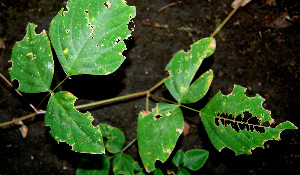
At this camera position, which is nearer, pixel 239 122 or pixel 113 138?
pixel 239 122

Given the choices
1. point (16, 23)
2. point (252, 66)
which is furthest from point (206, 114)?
point (16, 23)

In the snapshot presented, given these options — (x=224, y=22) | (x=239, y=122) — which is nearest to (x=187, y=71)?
(x=239, y=122)

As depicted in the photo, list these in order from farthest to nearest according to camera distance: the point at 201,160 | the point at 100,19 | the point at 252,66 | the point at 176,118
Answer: the point at 252,66 < the point at 201,160 < the point at 176,118 < the point at 100,19

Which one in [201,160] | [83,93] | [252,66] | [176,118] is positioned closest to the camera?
[176,118]

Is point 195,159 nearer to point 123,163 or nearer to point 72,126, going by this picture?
point 123,163

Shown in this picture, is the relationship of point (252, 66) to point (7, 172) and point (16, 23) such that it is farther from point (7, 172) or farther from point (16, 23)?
point (7, 172)

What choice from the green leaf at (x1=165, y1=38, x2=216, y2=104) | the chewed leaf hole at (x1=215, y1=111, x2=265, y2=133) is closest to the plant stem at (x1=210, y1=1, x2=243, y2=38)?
the green leaf at (x1=165, y1=38, x2=216, y2=104)
